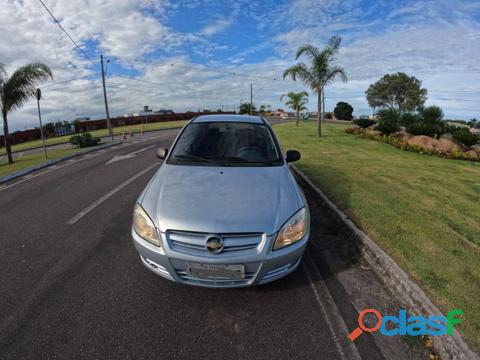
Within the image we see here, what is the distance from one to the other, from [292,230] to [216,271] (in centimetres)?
81

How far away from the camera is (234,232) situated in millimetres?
2383

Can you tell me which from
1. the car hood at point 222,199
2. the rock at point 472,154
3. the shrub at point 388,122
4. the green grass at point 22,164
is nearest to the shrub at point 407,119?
the shrub at point 388,122

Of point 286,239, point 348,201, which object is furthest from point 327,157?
point 286,239

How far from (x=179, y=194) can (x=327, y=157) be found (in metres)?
8.09

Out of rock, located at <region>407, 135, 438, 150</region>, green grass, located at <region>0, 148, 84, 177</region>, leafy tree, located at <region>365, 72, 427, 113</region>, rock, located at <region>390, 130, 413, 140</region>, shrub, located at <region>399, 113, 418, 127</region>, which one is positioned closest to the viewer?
green grass, located at <region>0, 148, 84, 177</region>

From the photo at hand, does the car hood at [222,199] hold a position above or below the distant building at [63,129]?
below

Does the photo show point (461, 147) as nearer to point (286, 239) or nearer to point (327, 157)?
point (327, 157)

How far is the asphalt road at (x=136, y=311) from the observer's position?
225cm

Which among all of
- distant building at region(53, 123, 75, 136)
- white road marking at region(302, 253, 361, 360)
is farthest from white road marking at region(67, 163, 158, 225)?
distant building at region(53, 123, 75, 136)

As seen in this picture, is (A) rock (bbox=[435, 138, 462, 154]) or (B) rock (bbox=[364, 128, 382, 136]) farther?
(B) rock (bbox=[364, 128, 382, 136])

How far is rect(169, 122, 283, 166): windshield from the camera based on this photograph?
3.66m

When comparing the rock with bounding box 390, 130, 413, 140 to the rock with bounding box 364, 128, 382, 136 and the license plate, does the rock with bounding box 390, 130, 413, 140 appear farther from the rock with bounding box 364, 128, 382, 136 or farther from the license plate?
the license plate

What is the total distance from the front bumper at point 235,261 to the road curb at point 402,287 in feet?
3.97

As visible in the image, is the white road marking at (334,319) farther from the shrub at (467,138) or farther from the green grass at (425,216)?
the shrub at (467,138)
